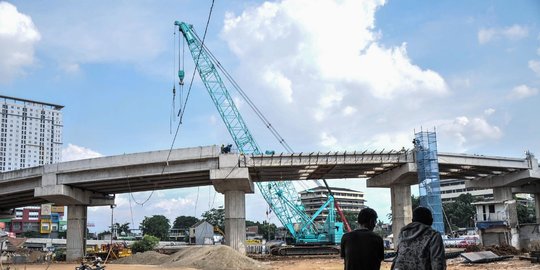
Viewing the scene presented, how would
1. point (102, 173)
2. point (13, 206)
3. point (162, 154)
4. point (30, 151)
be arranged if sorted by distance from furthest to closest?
1. point (30, 151)
2. point (13, 206)
3. point (102, 173)
4. point (162, 154)

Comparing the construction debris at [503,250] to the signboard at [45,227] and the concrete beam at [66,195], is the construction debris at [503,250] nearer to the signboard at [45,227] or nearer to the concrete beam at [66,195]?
the concrete beam at [66,195]

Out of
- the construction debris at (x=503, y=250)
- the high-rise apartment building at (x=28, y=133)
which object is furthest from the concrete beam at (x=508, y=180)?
the high-rise apartment building at (x=28, y=133)

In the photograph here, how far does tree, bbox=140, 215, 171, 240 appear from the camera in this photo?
448ft

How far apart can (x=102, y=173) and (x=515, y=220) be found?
42.0 m

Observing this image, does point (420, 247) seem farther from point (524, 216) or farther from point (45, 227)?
point (45, 227)

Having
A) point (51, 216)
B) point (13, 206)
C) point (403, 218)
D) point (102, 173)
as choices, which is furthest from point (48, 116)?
point (403, 218)

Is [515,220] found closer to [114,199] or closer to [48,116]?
[114,199]

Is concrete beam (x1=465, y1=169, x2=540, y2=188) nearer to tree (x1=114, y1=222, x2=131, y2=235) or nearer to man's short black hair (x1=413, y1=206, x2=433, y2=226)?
man's short black hair (x1=413, y1=206, x2=433, y2=226)

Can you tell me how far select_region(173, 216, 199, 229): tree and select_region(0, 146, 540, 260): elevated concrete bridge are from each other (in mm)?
104579

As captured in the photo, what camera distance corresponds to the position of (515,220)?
54000 mm

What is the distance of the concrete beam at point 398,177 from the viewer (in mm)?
44688

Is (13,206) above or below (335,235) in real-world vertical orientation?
above

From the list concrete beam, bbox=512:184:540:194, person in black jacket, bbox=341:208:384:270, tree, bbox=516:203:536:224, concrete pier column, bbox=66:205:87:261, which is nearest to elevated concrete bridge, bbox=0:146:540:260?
concrete pier column, bbox=66:205:87:261

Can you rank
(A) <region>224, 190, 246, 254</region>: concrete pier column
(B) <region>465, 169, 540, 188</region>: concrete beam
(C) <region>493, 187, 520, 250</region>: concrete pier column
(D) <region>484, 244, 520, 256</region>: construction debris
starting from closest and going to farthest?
(D) <region>484, 244, 520, 256</region>: construction debris, (A) <region>224, 190, 246, 254</region>: concrete pier column, (C) <region>493, 187, 520, 250</region>: concrete pier column, (B) <region>465, 169, 540, 188</region>: concrete beam
